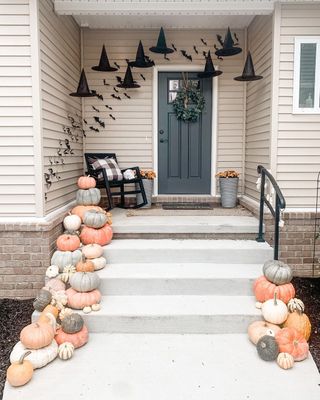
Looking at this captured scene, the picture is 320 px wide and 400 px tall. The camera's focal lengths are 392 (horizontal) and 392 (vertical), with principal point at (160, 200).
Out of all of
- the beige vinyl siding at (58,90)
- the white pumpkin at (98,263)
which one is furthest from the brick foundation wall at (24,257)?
the white pumpkin at (98,263)

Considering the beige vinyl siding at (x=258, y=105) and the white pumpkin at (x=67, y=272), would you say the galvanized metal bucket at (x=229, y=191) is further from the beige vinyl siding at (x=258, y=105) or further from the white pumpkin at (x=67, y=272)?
the white pumpkin at (x=67, y=272)

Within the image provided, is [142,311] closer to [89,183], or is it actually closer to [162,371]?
[162,371]

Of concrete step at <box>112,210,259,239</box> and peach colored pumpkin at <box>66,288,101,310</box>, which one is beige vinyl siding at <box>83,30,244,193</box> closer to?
concrete step at <box>112,210,259,239</box>

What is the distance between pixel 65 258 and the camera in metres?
3.59

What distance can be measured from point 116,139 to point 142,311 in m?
3.25

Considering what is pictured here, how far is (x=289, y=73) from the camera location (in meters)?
4.30

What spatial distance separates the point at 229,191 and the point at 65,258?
2.71 meters

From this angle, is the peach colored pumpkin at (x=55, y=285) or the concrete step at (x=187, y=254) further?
the concrete step at (x=187, y=254)

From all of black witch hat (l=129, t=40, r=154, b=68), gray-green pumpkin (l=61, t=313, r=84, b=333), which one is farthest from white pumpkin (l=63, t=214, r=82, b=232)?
black witch hat (l=129, t=40, r=154, b=68)

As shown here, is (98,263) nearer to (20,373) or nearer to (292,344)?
(20,373)

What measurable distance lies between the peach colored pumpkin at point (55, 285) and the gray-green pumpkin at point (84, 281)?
15 centimetres

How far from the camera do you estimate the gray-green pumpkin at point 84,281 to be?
3.15m

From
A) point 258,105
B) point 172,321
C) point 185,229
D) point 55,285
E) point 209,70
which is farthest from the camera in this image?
point 209,70

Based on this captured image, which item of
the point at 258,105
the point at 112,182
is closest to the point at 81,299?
the point at 112,182
